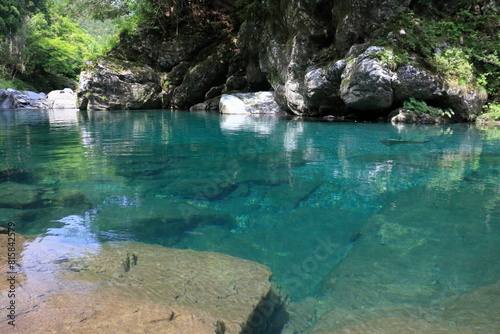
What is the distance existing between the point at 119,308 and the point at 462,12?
15.9 m

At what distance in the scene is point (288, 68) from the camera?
619 inches

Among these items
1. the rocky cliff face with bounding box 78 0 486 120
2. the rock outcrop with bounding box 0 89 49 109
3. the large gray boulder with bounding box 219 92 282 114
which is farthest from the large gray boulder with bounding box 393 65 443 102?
the rock outcrop with bounding box 0 89 49 109

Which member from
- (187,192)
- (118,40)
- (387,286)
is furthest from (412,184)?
(118,40)

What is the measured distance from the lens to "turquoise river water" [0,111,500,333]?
6.44ft

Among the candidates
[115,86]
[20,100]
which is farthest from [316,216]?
[20,100]

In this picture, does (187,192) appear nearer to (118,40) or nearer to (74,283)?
(74,283)

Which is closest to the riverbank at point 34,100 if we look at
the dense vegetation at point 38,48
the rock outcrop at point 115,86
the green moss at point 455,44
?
the dense vegetation at point 38,48

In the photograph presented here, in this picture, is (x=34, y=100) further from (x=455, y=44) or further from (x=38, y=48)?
(x=455, y=44)

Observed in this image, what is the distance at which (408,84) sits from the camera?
37.4 ft

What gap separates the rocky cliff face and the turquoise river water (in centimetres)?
600

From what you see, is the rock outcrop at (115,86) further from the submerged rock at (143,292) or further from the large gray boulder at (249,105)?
the submerged rock at (143,292)

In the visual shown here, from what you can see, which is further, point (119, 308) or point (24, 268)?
point (24, 268)

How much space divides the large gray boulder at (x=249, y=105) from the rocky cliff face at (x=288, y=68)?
663 millimetres

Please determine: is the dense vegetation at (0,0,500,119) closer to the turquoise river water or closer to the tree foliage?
the tree foliage
